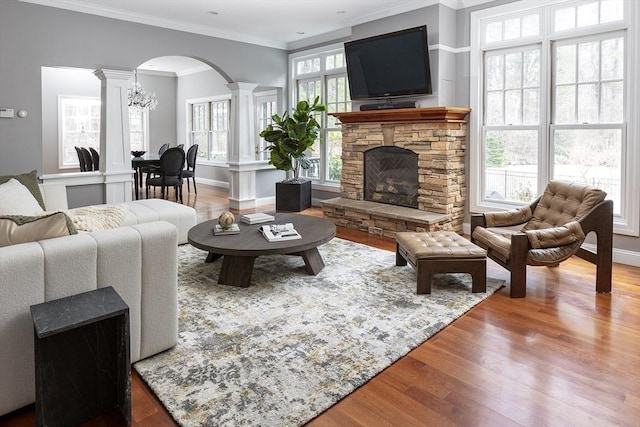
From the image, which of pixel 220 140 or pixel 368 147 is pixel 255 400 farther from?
pixel 220 140

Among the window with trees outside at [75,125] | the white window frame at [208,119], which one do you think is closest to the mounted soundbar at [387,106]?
the white window frame at [208,119]

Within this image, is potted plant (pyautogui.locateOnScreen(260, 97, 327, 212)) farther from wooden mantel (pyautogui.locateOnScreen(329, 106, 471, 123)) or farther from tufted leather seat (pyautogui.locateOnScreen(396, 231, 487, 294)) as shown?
tufted leather seat (pyautogui.locateOnScreen(396, 231, 487, 294))

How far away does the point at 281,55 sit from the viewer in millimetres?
7559

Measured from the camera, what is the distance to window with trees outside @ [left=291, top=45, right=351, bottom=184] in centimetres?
687

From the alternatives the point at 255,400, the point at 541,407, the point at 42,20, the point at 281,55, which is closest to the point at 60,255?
the point at 255,400

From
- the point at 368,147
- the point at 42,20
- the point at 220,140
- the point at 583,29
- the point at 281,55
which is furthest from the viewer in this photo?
the point at 220,140

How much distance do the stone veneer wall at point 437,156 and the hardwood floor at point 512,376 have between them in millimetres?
2021

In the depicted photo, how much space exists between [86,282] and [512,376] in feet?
6.81

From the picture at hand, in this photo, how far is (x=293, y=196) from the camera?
6910mm

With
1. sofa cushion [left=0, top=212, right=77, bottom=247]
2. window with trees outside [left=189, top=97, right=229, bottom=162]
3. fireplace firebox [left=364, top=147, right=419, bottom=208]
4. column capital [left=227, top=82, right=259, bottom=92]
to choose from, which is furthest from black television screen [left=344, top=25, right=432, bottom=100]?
window with trees outside [left=189, top=97, right=229, bottom=162]

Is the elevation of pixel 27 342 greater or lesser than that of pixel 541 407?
greater

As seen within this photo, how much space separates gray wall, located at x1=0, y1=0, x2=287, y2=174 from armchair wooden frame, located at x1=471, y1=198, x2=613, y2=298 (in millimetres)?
5085

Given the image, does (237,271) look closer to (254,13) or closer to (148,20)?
(254,13)

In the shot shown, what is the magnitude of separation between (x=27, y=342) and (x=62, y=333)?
0.20 meters
